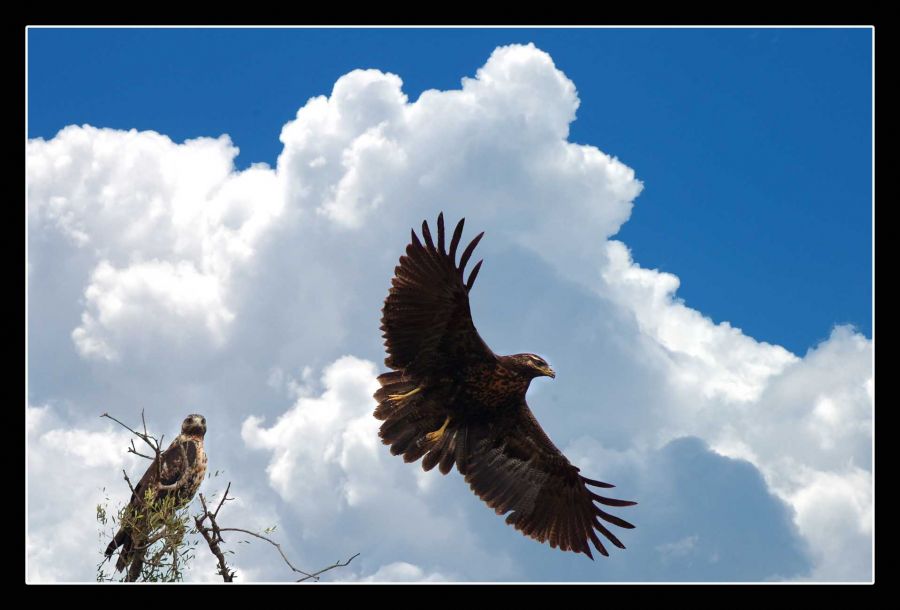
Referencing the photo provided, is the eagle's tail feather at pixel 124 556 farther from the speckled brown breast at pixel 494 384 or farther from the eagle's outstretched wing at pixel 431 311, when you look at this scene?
the speckled brown breast at pixel 494 384

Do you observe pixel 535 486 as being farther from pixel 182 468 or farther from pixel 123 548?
pixel 123 548

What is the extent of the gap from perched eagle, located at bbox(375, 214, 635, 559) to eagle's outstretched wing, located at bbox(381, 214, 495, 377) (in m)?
0.01

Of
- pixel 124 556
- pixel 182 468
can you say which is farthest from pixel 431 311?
pixel 182 468

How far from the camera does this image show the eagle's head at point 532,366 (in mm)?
10133

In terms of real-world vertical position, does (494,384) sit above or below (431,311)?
below

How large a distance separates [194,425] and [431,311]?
14.8 feet

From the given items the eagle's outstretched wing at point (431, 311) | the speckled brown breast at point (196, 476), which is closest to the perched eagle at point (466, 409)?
the eagle's outstretched wing at point (431, 311)

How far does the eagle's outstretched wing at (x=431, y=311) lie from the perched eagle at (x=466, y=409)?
0.04ft

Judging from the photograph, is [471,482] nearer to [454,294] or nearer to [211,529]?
[454,294]

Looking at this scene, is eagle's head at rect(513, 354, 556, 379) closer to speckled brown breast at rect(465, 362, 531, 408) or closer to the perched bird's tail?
→ speckled brown breast at rect(465, 362, 531, 408)

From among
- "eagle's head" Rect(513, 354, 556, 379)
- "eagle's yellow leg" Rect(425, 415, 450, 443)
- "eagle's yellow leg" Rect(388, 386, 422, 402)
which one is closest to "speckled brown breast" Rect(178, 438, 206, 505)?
"eagle's yellow leg" Rect(388, 386, 422, 402)

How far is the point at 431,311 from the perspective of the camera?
9.63m

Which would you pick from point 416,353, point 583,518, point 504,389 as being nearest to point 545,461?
Answer: point 583,518

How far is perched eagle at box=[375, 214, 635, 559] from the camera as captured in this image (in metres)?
9.55
